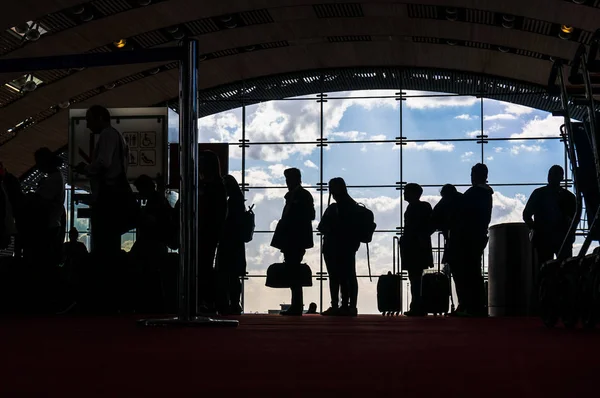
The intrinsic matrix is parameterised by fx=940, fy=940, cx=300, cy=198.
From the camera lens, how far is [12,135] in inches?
874

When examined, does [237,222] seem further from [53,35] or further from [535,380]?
[53,35]

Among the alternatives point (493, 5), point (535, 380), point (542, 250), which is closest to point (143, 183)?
point (542, 250)

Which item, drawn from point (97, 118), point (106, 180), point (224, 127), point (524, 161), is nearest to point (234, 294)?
point (106, 180)

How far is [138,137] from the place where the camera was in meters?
10.2

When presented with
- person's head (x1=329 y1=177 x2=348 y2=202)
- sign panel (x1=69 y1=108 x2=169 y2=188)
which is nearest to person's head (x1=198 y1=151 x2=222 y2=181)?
person's head (x1=329 y1=177 x2=348 y2=202)

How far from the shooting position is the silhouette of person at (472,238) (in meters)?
8.22

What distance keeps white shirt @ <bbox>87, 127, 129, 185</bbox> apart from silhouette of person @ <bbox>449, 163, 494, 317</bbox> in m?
3.32

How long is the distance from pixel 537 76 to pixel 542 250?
12.9 metres

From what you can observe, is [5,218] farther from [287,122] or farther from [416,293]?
[287,122]

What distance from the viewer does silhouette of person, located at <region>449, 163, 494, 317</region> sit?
A: 8219 millimetres

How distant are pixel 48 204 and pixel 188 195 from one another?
126 inches

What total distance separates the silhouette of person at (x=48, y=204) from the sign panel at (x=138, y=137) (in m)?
2.36

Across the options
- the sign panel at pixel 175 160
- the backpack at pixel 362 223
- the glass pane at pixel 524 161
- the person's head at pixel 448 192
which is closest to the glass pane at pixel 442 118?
the glass pane at pixel 524 161

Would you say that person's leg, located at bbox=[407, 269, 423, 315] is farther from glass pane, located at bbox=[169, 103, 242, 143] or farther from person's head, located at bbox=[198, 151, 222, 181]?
glass pane, located at bbox=[169, 103, 242, 143]
